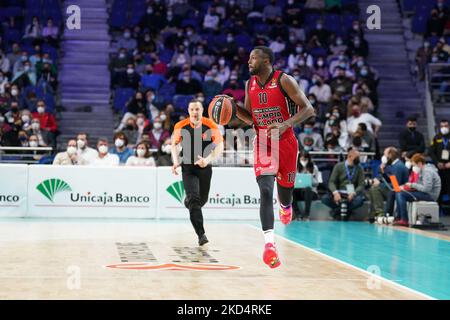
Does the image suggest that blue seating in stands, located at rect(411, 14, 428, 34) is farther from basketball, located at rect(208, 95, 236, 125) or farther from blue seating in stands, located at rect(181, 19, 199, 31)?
basketball, located at rect(208, 95, 236, 125)

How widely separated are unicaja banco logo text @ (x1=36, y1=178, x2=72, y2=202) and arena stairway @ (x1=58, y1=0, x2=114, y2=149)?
5.56m

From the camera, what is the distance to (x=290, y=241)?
1341cm

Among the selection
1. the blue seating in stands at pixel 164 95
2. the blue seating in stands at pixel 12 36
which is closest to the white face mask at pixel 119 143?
the blue seating in stands at pixel 164 95

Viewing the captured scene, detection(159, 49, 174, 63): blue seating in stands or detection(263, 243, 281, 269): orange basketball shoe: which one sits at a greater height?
detection(159, 49, 174, 63): blue seating in stands

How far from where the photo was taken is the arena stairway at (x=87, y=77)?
2480 centimetres

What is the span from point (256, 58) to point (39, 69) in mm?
16345

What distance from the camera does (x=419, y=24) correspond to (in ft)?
94.4

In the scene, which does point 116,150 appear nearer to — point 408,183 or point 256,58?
point 408,183

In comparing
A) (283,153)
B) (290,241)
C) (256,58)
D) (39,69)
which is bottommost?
(290,241)

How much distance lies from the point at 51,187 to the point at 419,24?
54.2 ft

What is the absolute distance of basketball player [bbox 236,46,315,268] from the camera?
886 centimetres

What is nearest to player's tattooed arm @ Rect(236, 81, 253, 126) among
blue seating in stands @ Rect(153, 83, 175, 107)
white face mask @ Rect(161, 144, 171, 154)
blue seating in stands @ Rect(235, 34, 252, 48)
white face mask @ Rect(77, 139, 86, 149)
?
white face mask @ Rect(161, 144, 171, 154)
